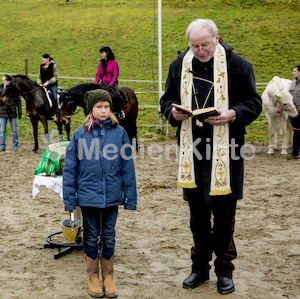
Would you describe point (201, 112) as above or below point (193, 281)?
above

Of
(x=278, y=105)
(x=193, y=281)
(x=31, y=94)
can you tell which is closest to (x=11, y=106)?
(x=31, y=94)

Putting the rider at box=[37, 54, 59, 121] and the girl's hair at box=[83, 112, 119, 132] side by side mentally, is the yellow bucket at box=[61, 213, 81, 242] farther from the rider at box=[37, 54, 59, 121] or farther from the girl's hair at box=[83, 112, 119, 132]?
the rider at box=[37, 54, 59, 121]

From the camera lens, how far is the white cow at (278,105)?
9.48 meters

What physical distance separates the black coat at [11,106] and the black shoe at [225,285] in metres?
7.82

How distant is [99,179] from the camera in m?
3.36

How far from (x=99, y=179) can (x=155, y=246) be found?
154 centimetres

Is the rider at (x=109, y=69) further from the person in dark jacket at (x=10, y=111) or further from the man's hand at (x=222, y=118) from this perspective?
the man's hand at (x=222, y=118)

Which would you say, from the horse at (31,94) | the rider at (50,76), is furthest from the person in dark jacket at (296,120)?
the horse at (31,94)

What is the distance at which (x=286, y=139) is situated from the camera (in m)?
10.5

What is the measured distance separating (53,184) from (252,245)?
2.10 metres

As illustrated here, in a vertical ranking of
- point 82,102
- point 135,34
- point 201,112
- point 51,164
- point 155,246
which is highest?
point 135,34

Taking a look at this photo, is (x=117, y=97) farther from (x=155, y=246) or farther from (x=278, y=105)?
(x=155, y=246)

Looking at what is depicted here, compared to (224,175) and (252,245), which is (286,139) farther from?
(224,175)

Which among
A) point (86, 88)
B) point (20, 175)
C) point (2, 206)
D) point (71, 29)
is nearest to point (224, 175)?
point (2, 206)
